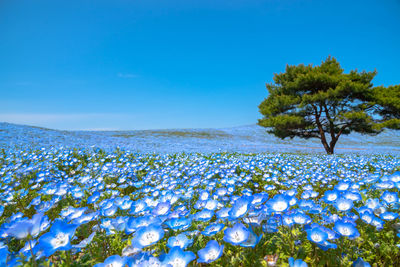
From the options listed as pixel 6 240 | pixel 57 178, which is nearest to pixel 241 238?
pixel 6 240

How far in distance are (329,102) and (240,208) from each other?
18426mm

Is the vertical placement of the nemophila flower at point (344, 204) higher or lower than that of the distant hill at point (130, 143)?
higher

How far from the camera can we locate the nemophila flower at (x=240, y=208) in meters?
1.63

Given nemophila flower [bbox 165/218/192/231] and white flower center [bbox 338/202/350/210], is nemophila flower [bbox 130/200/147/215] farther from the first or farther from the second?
white flower center [bbox 338/202/350/210]

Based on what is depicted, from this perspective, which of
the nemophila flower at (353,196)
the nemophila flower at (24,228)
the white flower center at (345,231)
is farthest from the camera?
the nemophila flower at (353,196)

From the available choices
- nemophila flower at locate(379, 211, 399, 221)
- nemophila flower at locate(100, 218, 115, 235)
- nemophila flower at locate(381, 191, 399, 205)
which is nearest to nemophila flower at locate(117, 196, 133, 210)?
nemophila flower at locate(100, 218, 115, 235)

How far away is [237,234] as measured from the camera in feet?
4.84

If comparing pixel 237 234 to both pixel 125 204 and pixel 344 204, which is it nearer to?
pixel 344 204

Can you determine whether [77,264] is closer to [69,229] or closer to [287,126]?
[69,229]

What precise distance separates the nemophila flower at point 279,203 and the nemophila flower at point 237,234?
1.32 ft

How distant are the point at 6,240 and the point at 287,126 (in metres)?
18.4

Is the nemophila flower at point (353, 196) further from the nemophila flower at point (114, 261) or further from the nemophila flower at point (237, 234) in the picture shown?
the nemophila flower at point (114, 261)

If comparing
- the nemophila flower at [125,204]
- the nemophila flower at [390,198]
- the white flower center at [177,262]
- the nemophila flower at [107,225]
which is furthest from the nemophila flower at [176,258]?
the nemophila flower at [390,198]

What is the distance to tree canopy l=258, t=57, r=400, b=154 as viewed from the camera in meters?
15.8
